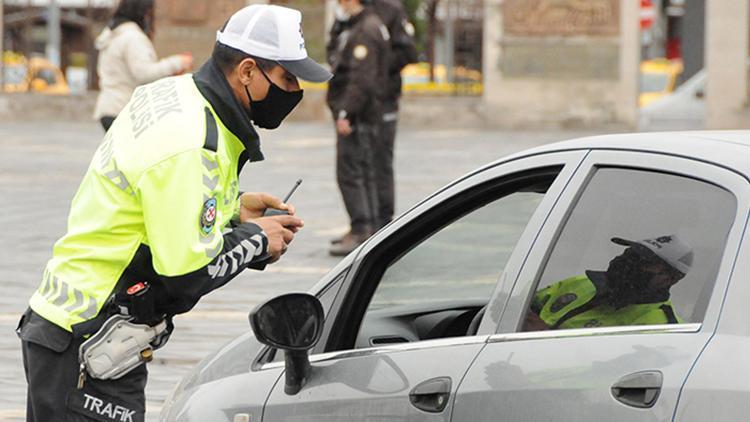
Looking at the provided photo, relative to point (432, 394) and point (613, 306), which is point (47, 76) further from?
point (613, 306)

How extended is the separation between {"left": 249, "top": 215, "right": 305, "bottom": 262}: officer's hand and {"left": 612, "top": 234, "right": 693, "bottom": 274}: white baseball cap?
3.36ft

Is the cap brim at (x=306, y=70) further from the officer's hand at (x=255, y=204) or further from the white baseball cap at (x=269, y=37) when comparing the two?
the officer's hand at (x=255, y=204)

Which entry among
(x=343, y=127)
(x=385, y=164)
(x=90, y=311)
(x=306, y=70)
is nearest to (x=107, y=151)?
(x=90, y=311)

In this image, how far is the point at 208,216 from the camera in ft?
12.5

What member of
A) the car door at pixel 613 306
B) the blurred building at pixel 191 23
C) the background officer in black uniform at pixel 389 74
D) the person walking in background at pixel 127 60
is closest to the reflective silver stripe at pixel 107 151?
the car door at pixel 613 306

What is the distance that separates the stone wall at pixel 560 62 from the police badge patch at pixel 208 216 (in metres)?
24.0

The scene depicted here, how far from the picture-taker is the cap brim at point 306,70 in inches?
159

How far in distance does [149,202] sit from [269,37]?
51 centimetres

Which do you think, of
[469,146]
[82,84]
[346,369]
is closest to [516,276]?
[346,369]

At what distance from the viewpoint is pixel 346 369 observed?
385cm

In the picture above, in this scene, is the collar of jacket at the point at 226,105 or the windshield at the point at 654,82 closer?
the collar of jacket at the point at 226,105

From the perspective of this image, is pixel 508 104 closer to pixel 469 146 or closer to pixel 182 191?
pixel 469 146

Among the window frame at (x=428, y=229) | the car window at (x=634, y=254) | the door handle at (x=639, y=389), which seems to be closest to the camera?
the door handle at (x=639, y=389)

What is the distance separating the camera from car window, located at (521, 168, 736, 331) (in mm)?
3143
